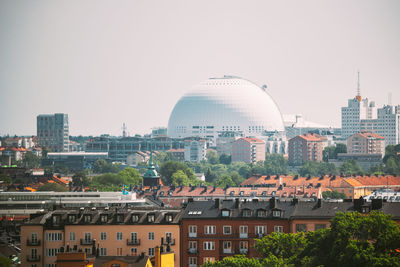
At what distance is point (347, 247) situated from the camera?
52.9 meters

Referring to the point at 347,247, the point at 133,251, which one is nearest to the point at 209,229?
the point at 133,251

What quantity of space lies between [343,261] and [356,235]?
2630 mm

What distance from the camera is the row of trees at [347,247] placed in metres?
52.4

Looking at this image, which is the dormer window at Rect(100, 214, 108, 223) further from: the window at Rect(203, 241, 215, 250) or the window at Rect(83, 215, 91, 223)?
the window at Rect(203, 241, 215, 250)

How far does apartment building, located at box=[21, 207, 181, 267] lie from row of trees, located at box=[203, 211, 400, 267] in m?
8.28

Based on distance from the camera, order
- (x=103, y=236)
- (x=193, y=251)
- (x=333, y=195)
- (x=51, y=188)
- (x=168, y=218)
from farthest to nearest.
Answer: (x=51, y=188)
(x=333, y=195)
(x=168, y=218)
(x=103, y=236)
(x=193, y=251)

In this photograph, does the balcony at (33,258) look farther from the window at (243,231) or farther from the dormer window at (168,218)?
the window at (243,231)

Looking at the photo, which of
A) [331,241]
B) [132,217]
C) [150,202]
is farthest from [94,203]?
[331,241]

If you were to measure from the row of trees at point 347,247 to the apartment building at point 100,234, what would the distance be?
8.28 metres

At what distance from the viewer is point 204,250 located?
Result: 67.0 meters

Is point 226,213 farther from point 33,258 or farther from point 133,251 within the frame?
point 33,258

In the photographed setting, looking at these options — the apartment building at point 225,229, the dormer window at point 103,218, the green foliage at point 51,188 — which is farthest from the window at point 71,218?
the green foliage at point 51,188

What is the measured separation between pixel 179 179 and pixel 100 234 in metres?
100

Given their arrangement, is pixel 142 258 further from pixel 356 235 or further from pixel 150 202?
pixel 150 202
